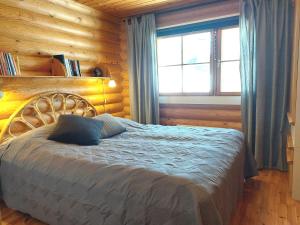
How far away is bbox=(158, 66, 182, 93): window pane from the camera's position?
375 cm

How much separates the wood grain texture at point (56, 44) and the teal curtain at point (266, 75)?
2096 millimetres

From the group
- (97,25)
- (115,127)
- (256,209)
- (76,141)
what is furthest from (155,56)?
(256,209)

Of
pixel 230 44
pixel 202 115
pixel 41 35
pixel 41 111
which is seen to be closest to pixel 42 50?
pixel 41 35

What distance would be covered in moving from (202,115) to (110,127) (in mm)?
1571

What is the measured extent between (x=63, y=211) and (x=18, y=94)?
57.6 inches

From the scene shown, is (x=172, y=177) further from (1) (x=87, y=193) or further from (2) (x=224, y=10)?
(2) (x=224, y=10)

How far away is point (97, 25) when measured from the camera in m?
3.55

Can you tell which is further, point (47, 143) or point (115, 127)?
point (115, 127)

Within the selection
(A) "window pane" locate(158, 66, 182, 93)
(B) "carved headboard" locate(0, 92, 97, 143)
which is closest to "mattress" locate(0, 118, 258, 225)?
(B) "carved headboard" locate(0, 92, 97, 143)

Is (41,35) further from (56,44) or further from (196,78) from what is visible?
(196,78)

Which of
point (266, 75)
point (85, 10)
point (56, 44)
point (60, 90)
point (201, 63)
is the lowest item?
point (60, 90)

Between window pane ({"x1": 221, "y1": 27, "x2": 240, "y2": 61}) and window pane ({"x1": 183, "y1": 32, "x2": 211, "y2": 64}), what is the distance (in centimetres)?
22

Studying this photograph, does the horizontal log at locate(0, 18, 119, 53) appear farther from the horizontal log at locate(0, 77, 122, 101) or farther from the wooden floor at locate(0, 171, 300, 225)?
the wooden floor at locate(0, 171, 300, 225)

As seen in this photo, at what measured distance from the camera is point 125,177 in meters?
1.48
